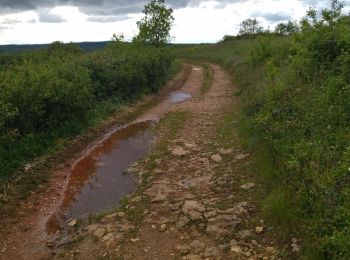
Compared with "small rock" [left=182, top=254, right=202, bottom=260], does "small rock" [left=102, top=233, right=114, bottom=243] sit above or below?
below

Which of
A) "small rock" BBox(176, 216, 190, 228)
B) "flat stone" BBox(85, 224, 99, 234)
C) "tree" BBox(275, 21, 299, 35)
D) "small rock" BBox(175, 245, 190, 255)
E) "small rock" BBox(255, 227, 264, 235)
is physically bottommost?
"flat stone" BBox(85, 224, 99, 234)

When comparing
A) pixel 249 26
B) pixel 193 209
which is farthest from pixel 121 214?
pixel 249 26

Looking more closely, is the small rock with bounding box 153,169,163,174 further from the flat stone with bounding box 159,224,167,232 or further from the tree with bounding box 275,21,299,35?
the tree with bounding box 275,21,299,35

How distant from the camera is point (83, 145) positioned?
1210 cm

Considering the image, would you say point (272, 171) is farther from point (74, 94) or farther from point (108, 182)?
point (74, 94)

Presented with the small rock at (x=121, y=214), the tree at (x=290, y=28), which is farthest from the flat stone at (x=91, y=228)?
the tree at (x=290, y=28)

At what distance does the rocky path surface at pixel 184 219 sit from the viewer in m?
6.03

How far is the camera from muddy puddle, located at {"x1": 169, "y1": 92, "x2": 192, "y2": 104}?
66.1 feet

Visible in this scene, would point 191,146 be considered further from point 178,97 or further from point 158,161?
point 178,97

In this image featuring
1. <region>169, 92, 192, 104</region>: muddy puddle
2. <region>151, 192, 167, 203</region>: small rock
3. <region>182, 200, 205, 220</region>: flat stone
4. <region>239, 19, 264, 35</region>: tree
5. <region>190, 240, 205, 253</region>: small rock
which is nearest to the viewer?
<region>190, 240, 205, 253</region>: small rock

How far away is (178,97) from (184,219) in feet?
48.0

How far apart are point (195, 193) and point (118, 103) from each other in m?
9.85

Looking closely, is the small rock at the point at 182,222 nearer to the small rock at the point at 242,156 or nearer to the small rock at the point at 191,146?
the small rock at the point at 242,156

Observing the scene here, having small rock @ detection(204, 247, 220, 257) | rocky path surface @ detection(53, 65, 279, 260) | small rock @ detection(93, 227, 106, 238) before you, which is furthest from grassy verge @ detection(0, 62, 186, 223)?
small rock @ detection(204, 247, 220, 257)
